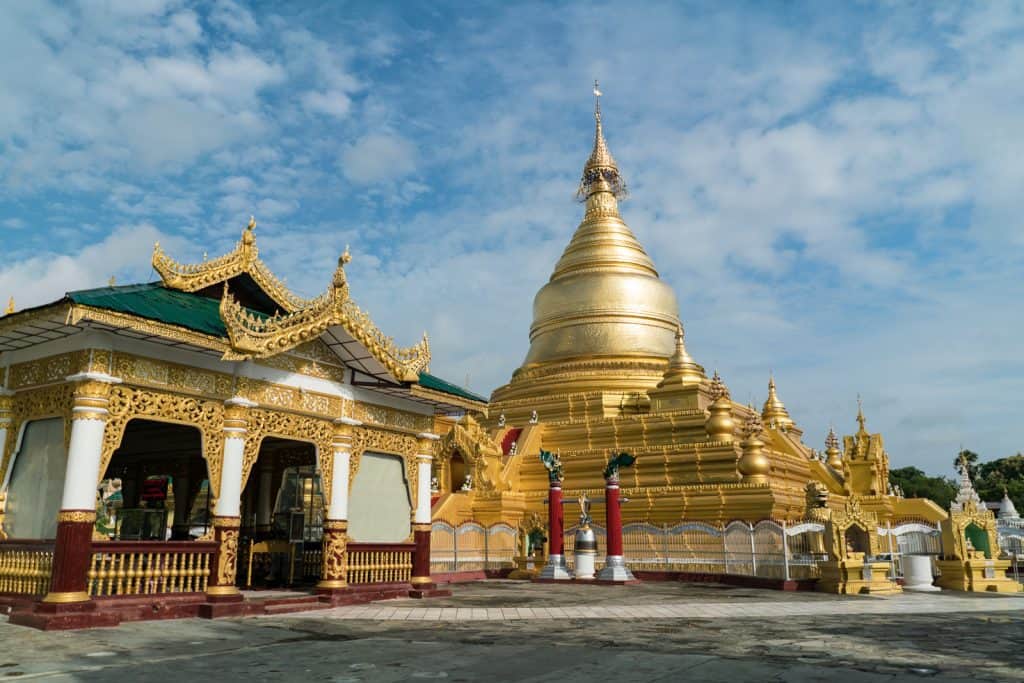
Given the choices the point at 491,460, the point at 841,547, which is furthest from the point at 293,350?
the point at 491,460

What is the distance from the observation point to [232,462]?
12.3m

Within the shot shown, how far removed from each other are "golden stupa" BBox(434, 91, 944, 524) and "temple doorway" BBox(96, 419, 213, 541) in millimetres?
10246

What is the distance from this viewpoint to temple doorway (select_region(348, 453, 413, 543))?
48.5 ft

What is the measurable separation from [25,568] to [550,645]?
7463 mm

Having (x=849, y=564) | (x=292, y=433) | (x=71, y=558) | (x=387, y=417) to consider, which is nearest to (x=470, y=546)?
(x=387, y=417)

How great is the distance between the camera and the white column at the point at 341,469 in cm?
1401

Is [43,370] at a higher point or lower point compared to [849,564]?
higher

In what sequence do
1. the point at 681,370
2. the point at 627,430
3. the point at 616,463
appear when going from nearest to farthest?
the point at 616,463
the point at 627,430
the point at 681,370

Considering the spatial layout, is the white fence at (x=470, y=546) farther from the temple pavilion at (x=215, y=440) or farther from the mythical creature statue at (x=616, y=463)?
the temple pavilion at (x=215, y=440)

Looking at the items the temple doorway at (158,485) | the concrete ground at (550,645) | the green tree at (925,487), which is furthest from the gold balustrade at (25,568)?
the green tree at (925,487)

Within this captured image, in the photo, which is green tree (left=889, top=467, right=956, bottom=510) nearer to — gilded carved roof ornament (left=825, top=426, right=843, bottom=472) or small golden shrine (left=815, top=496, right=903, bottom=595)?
gilded carved roof ornament (left=825, top=426, right=843, bottom=472)

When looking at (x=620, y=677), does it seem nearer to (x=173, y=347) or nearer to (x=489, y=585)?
(x=173, y=347)

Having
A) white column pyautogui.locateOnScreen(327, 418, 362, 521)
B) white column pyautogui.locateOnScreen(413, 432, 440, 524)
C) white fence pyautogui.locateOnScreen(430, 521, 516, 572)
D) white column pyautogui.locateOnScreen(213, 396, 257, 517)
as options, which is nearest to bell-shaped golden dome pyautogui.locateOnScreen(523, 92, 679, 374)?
white fence pyautogui.locateOnScreen(430, 521, 516, 572)

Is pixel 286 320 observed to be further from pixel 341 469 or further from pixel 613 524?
pixel 613 524
